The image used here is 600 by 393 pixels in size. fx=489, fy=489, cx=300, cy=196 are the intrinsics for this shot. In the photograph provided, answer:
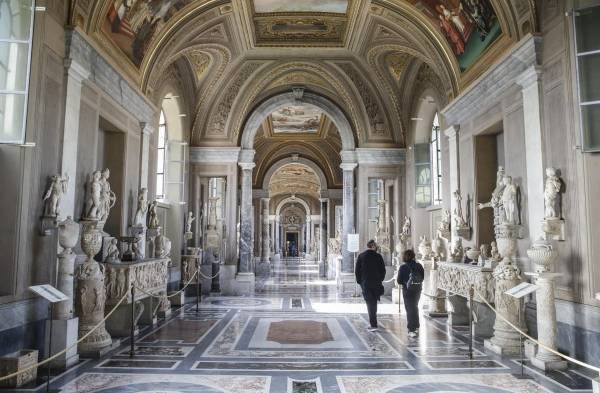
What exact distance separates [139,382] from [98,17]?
633cm

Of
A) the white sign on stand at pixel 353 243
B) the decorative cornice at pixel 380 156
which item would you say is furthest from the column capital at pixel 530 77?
the white sign on stand at pixel 353 243

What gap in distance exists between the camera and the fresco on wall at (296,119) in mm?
21766

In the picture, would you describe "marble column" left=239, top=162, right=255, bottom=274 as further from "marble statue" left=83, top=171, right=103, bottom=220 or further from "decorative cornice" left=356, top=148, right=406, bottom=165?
"marble statue" left=83, top=171, right=103, bottom=220

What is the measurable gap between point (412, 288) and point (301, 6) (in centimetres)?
818

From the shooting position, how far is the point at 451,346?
809cm

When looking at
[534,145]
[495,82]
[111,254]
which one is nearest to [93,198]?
[111,254]

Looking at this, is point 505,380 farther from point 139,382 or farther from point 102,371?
point 102,371

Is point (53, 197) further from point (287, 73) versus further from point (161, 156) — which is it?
Result: point (287, 73)

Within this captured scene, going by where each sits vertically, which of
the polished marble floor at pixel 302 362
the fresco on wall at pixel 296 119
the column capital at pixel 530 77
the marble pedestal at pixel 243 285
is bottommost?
the polished marble floor at pixel 302 362

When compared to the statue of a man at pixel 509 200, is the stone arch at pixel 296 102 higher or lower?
higher

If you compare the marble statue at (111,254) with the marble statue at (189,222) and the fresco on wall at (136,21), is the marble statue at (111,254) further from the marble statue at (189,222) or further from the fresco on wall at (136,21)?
the marble statue at (189,222)

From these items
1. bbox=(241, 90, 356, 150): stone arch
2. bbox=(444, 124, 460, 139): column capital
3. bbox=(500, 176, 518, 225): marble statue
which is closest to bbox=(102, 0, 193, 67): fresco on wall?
bbox=(241, 90, 356, 150): stone arch

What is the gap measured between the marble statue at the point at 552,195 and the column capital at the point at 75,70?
7.62 meters

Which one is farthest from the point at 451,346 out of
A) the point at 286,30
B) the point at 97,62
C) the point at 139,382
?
the point at 286,30
